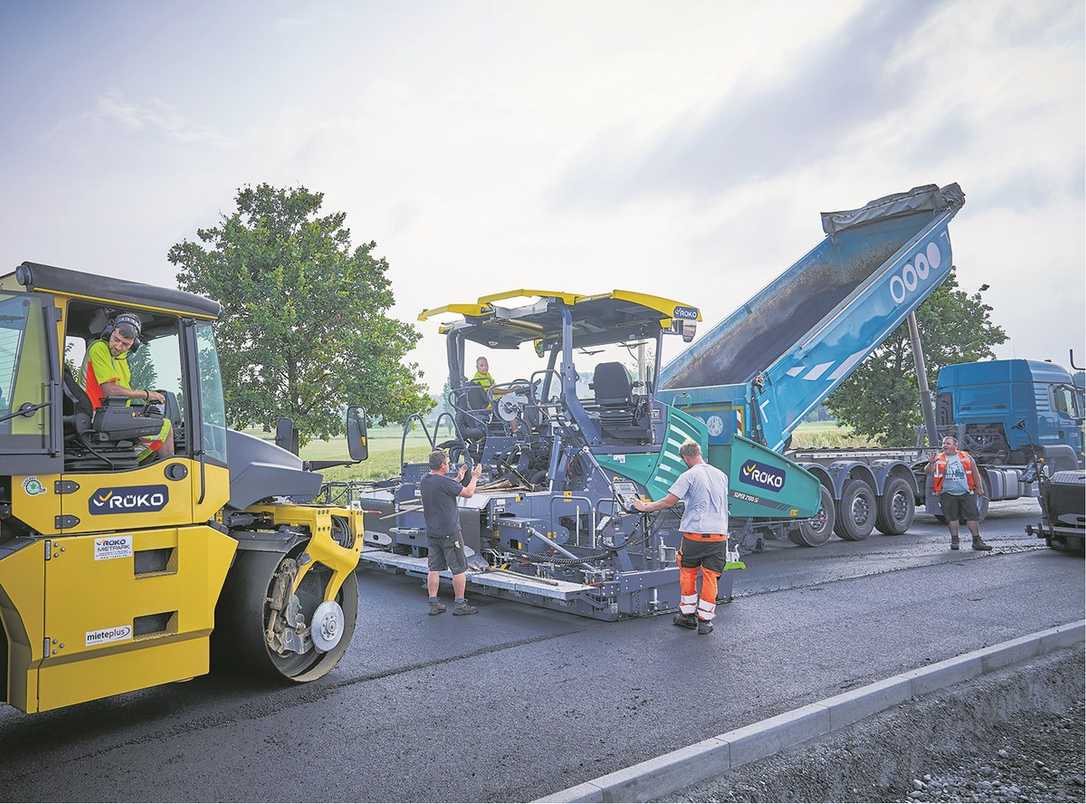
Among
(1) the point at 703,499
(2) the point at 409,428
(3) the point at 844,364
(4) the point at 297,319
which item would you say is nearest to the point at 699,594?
(1) the point at 703,499

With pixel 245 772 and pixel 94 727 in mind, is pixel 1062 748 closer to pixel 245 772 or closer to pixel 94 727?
pixel 245 772

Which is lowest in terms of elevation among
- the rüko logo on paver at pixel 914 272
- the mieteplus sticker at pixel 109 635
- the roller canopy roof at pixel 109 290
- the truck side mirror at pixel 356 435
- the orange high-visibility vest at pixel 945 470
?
the mieteplus sticker at pixel 109 635

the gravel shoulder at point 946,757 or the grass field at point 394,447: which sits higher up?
the grass field at point 394,447

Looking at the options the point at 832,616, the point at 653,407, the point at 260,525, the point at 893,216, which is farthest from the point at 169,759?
the point at 893,216

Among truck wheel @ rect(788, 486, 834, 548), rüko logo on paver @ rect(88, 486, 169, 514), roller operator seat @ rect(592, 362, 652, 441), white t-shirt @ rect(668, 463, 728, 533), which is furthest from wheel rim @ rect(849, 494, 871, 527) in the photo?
rüko logo on paver @ rect(88, 486, 169, 514)

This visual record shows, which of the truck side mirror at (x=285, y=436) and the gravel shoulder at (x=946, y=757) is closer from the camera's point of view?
the gravel shoulder at (x=946, y=757)

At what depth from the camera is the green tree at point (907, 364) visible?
20.8 meters

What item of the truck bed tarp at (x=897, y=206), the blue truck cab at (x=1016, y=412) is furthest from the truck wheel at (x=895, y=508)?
the truck bed tarp at (x=897, y=206)

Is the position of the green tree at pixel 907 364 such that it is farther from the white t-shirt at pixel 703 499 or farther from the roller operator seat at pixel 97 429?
the roller operator seat at pixel 97 429

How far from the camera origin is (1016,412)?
48.5ft

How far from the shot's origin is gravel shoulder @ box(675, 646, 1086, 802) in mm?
4043

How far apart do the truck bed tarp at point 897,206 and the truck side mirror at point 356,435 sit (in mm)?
9667

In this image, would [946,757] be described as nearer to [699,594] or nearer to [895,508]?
[699,594]

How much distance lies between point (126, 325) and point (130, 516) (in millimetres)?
969
